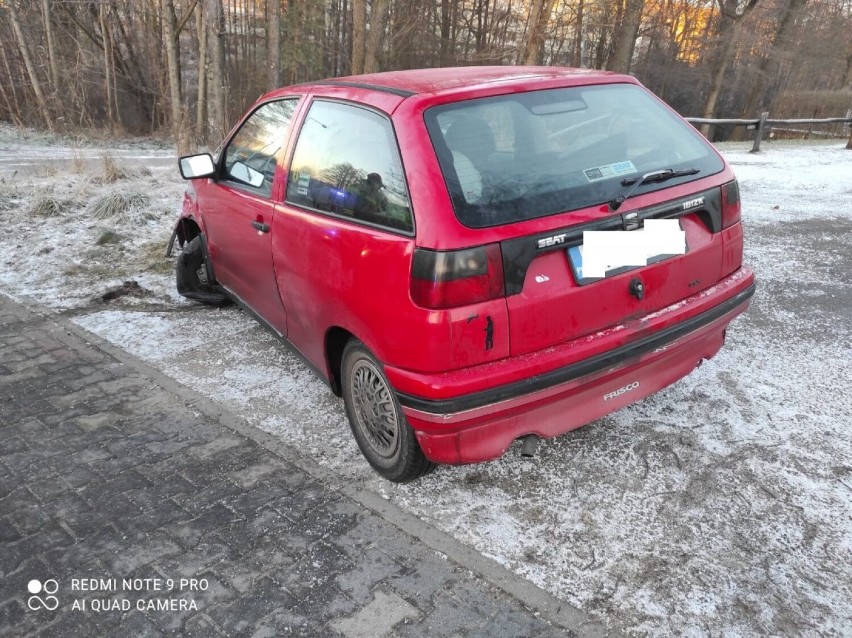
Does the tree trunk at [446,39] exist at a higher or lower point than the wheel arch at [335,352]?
higher

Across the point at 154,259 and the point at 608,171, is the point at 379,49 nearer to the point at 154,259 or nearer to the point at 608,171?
the point at 154,259

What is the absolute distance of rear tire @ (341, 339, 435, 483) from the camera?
8.62 ft

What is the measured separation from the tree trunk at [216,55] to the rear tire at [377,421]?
32.4 ft

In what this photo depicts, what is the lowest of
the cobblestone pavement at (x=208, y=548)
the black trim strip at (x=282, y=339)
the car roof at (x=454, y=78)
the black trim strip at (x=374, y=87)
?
the cobblestone pavement at (x=208, y=548)

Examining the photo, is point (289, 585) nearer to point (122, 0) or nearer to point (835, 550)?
point (835, 550)

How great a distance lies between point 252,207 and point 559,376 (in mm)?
2117

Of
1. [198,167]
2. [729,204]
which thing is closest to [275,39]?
[198,167]

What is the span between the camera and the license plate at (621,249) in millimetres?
2342

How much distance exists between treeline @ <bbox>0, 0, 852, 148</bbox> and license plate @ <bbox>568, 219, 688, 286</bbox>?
10.5m

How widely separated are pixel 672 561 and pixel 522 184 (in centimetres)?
156

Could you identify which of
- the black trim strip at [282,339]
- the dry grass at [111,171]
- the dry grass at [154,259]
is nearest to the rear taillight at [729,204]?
the black trim strip at [282,339]

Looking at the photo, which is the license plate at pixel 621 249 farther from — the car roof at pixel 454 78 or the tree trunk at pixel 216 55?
the tree trunk at pixel 216 55

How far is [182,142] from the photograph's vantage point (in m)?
11.5

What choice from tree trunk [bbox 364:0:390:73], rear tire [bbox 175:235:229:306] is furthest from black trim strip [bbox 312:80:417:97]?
tree trunk [bbox 364:0:390:73]
